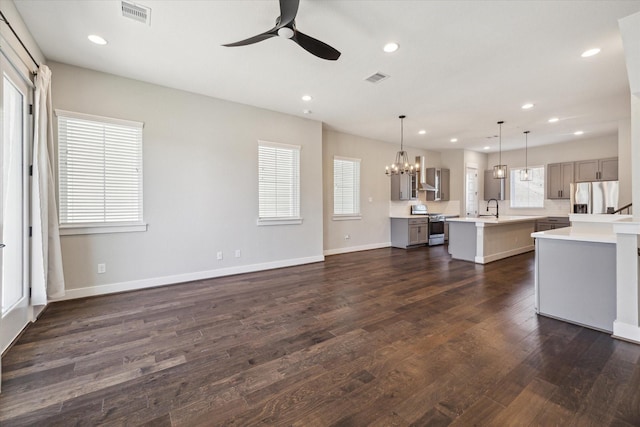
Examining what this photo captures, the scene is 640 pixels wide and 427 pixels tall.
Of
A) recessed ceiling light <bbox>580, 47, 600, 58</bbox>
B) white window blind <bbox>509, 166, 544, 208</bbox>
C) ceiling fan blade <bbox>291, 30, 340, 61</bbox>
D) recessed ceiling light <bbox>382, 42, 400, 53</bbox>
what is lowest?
white window blind <bbox>509, 166, 544, 208</bbox>

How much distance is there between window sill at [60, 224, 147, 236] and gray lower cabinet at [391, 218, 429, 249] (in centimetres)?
622

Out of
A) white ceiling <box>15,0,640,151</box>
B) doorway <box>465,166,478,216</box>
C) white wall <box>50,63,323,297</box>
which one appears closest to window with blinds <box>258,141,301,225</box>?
white wall <box>50,63,323,297</box>

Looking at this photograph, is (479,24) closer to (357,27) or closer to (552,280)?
(357,27)

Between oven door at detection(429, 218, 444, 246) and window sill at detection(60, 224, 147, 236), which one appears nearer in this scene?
window sill at detection(60, 224, 147, 236)

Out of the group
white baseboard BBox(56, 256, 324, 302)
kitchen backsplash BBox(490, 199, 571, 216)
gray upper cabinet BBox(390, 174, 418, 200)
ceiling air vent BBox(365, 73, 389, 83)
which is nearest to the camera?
white baseboard BBox(56, 256, 324, 302)

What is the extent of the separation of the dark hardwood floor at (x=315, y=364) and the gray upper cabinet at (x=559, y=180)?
6151 mm

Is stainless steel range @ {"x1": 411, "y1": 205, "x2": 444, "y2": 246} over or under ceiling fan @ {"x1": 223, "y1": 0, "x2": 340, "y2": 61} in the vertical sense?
under

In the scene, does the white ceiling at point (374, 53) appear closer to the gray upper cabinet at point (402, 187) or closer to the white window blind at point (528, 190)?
the gray upper cabinet at point (402, 187)

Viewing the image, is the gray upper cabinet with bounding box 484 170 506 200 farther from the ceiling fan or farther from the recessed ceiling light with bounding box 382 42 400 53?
the ceiling fan

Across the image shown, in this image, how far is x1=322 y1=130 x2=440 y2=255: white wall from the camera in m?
6.82

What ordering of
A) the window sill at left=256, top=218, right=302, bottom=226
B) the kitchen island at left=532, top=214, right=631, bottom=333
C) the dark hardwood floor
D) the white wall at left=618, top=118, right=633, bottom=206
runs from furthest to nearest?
the white wall at left=618, top=118, right=633, bottom=206 → the window sill at left=256, top=218, right=302, bottom=226 → the kitchen island at left=532, top=214, right=631, bottom=333 → the dark hardwood floor

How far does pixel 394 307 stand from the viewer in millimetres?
3340

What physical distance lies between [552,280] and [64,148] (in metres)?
6.16

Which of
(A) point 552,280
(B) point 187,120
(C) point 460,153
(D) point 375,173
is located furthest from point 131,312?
(C) point 460,153
